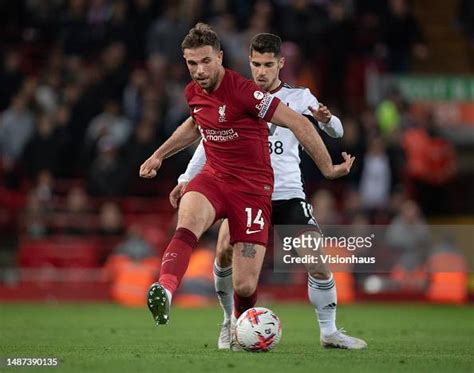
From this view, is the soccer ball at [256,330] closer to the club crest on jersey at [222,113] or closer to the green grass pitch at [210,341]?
the green grass pitch at [210,341]

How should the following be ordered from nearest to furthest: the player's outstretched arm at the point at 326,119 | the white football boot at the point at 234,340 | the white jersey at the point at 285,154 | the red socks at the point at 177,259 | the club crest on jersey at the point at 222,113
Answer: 1. the red socks at the point at 177,259
2. the club crest on jersey at the point at 222,113
3. the player's outstretched arm at the point at 326,119
4. the white football boot at the point at 234,340
5. the white jersey at the point at 285,154

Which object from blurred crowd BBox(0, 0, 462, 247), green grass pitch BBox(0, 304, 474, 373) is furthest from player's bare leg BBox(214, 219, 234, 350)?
blurred crowd BBox(0, 0, 462, 247)

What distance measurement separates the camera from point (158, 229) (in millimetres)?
19594

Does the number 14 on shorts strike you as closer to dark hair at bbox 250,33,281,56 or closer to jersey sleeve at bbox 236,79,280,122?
jersey sleeve at bbox 236,79,280,122

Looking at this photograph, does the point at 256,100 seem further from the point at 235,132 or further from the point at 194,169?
the point at 194,169

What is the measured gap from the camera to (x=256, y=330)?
Result: 9.41 m

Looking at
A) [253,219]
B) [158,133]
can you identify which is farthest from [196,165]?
[158,133]

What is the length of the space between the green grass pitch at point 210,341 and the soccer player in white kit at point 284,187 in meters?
0.23

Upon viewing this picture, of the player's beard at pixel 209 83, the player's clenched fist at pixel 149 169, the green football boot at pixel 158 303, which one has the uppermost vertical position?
the player's beard at pixel 209 83

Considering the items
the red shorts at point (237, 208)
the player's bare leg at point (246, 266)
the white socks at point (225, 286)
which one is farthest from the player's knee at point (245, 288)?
the white socks at point (225, 286)

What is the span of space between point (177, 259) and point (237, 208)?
0.71 m

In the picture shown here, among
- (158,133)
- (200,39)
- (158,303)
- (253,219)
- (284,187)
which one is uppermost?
(158,133)

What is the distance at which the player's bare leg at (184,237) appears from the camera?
904 centimetres

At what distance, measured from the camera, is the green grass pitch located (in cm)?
859
